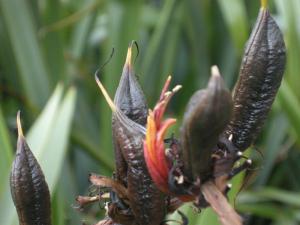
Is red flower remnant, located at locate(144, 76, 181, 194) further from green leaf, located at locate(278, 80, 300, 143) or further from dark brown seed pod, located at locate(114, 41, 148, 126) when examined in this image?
green leaf, located at locate(278, 80, 300, 143)

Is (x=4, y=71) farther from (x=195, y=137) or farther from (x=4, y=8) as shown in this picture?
(x=195, y=137)

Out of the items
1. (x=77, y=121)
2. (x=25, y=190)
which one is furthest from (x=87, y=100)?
(x=25, y=190)

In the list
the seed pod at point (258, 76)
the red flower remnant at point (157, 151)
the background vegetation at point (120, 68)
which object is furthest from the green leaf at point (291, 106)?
the red flower remnant at point (157, 151)

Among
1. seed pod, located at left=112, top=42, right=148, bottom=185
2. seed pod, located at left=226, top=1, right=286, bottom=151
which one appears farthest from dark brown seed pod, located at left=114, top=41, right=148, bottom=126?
seed pod, located at left=226, top=1, right=286, bottom=151

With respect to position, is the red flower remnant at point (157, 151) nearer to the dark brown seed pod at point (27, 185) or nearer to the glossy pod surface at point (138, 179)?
the glossy pod surface at point (138, 179)

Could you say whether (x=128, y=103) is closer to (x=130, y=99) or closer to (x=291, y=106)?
(x=130, y=99)

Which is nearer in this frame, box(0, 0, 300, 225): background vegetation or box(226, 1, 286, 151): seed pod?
box(226, 1, 286, 151): seed pod
